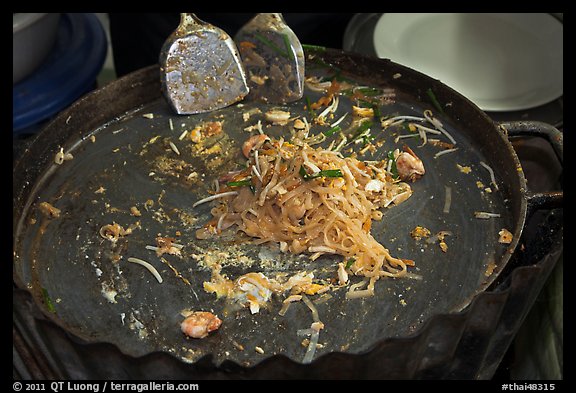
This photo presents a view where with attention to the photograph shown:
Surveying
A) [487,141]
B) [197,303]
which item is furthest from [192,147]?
[487,141]

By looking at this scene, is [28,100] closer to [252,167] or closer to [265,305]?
[252,167]

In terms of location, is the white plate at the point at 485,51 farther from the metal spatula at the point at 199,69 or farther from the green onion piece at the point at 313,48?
the metal spatula at the point at 199,69

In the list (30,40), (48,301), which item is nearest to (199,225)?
(48,301)

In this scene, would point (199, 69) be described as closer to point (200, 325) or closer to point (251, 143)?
point (251, 143)

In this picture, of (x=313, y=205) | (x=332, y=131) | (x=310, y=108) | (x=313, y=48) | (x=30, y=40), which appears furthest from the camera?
(x=30, y=40)

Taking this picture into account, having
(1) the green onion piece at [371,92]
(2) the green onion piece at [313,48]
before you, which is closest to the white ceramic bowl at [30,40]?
(2) the green onion piece at [313,48]

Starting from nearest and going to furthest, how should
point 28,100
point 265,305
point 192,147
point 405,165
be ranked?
point 265,305 → point 405,165 → point 192,147 → point 28,100
